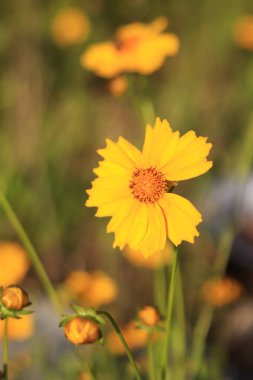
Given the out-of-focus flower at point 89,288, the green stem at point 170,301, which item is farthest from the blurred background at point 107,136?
the green stem at point 170,301

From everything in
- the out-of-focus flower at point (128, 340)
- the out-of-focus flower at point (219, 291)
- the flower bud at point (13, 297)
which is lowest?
the out-of-focus flower at point (128, 340)

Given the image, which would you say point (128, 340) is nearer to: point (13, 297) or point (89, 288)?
point (89, 288)

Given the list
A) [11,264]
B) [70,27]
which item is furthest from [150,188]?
[70,27]

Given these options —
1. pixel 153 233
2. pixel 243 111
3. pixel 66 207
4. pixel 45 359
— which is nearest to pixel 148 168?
pixel 153 233

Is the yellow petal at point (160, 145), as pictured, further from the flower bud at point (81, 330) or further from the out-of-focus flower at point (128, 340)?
the out-of-focus flower at point (128, 340)

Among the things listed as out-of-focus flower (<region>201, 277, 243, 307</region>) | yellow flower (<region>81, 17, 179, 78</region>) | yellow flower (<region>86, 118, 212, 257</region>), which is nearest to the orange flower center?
yellow flower (<region>86, 118, 212, 257</region>)

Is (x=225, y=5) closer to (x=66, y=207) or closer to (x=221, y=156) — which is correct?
(x=221, y=156)
